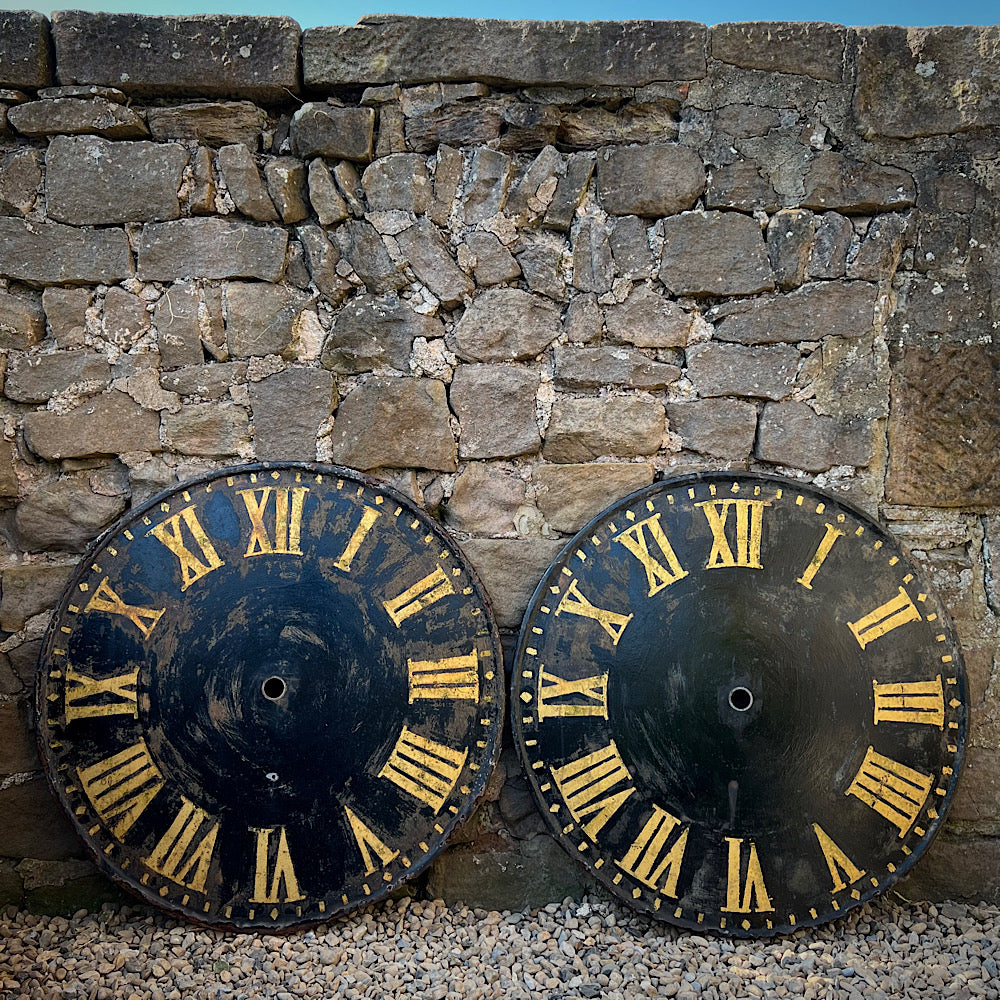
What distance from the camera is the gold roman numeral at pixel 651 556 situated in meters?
2.11

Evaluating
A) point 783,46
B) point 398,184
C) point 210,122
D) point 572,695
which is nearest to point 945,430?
point 783,46

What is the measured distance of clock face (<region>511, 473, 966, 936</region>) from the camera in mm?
2025

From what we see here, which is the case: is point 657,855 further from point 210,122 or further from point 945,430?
point 210,122

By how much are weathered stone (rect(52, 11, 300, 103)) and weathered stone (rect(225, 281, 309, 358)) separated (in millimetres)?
510

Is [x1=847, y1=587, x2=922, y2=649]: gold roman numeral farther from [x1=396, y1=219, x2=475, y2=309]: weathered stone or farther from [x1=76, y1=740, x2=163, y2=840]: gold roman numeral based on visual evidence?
[x1=76, y1=740, x2=163, y2=840]: gold roman numeral

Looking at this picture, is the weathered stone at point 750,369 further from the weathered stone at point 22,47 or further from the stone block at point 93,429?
the weathered stone at point 22,47

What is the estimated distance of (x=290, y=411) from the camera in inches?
88.0

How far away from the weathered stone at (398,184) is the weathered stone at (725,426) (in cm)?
88

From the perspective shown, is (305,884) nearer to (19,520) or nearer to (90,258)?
(19,520)

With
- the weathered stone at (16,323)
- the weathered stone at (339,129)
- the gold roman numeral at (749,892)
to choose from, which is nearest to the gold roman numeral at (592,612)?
the gold roman numeral at (749,892)

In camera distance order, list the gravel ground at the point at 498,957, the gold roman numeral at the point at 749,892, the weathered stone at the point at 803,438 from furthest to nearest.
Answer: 1. the weathered stone at the point at 803,438
2. the gold roman numeral at the point at 749,892
3. the gravel ground at the point at 498,957

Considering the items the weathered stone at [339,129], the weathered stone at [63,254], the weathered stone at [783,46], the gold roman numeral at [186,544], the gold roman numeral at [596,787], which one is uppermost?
the weathered stone at [783,46]

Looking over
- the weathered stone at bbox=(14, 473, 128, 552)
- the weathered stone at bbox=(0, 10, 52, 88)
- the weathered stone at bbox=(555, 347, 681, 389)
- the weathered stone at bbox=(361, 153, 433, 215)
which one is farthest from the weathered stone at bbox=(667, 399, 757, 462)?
the weathered stone at bbox=(0, 10, 52, 88)

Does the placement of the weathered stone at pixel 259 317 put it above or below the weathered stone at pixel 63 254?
below
